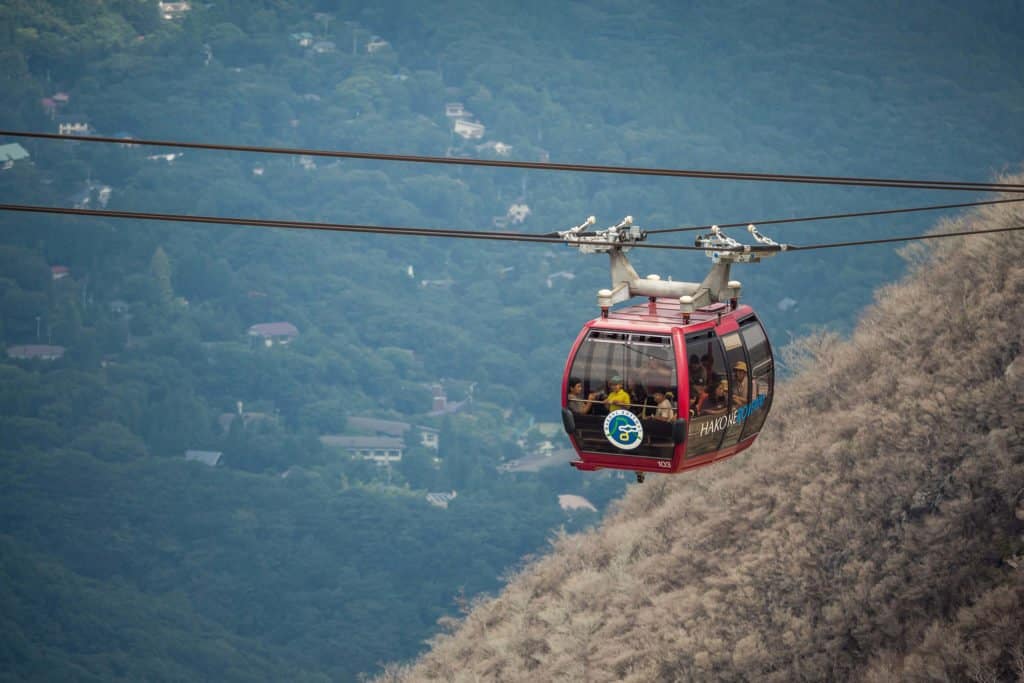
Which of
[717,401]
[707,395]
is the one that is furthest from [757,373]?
[707,395]

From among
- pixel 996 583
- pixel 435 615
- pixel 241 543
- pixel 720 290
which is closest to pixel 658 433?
pixel 720 290

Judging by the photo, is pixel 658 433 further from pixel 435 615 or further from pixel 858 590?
pixel 435 615

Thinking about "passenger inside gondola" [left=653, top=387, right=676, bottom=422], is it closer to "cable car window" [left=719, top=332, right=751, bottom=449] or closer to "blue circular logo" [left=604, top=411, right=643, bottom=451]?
"blue circular logo" [left=604, top=411, right=643, bottom=451]

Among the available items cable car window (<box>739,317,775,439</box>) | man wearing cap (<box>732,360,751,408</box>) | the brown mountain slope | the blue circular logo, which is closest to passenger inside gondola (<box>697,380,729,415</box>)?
man wearing cap (<box>732,360,751,408</box>)


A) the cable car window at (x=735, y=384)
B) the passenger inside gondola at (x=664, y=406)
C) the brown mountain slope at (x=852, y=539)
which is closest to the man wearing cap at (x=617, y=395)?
the passenger inside gondola at (x=664, y=406)

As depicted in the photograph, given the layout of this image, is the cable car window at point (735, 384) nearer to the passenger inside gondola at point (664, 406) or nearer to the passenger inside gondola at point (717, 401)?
the passenger inside gondola at point (717, 401)
